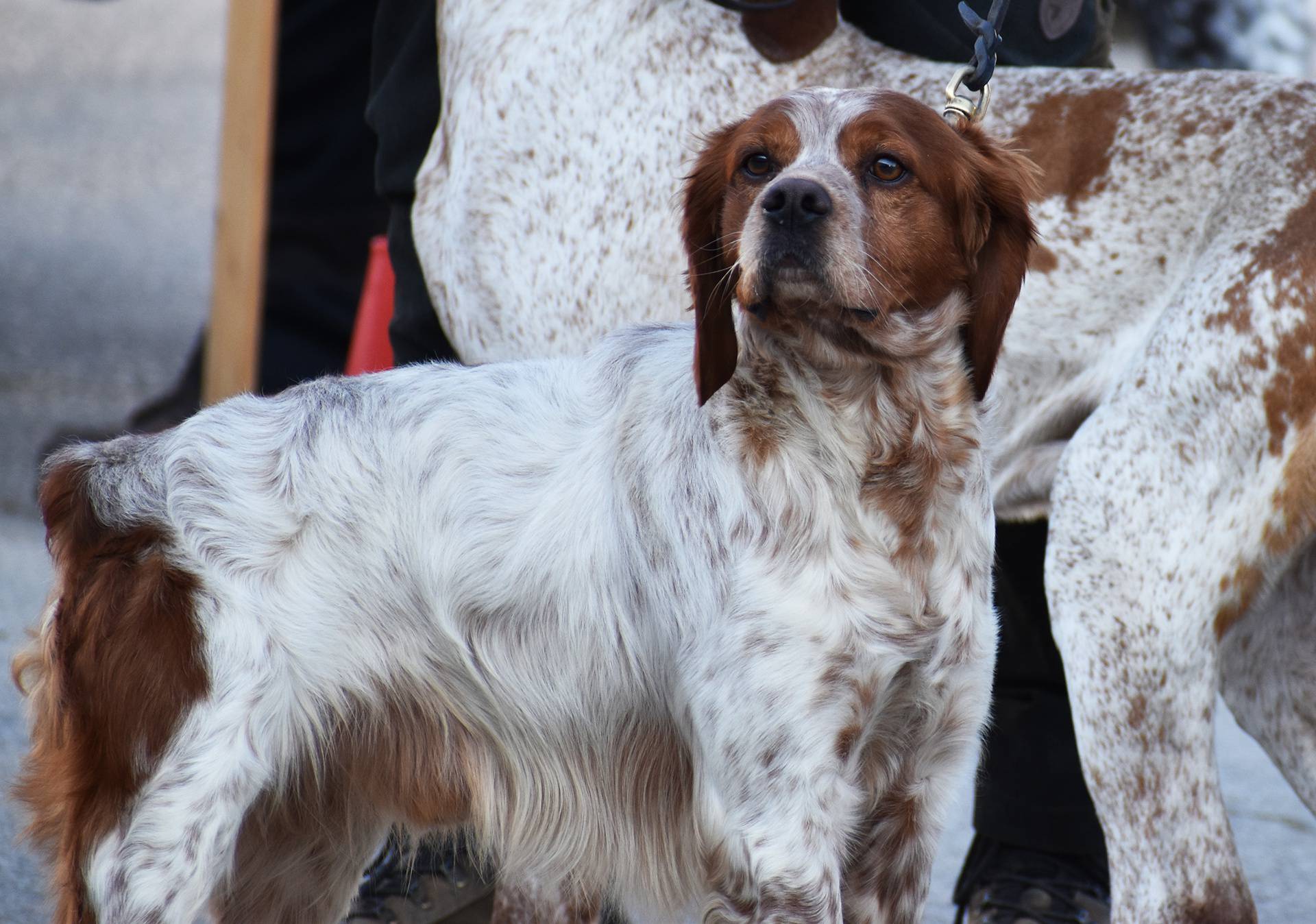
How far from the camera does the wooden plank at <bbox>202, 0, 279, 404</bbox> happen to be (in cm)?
478

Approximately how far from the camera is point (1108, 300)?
2506 millimetres

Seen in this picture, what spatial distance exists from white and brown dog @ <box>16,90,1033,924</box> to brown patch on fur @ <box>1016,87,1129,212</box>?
0.65 meters

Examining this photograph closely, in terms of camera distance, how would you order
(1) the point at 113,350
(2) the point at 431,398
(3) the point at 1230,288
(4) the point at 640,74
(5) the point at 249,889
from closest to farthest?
(2) the point at 431,398, (5) the point at 249,889, (3) the point at 1230,288, (4) the point at 640,74, (1) the point at 113,350

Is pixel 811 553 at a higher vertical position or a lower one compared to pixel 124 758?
higher

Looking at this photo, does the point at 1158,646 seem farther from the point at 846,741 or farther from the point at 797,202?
the point at 797,202

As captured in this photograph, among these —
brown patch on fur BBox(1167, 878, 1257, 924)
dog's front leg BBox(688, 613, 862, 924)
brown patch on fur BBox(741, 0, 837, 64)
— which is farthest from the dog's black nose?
brown patch on fur BBox(1167, 878, 1257, 924)

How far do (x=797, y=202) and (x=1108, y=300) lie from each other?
952 millimetres

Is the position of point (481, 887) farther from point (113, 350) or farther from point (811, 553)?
point (113, 350)

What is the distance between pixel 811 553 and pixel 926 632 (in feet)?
0.55

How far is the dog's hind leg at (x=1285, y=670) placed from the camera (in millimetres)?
2498

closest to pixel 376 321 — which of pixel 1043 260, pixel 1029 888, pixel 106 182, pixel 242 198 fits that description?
pixel 242 198

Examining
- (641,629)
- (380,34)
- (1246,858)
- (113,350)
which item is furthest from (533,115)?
(113,350)

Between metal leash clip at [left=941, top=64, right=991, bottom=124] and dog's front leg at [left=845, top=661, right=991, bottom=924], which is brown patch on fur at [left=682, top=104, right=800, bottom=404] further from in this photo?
dog's front leg at [left=845, top=661, right=991, bottom=924]

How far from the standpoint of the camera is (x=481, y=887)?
2.83 metres
